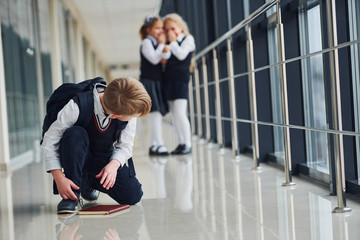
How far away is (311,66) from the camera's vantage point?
2.13 meters

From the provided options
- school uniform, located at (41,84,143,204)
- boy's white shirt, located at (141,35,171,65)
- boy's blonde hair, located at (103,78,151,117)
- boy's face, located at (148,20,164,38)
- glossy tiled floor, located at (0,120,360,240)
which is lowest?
glossy tiled floor, located at (0,120,360,240)

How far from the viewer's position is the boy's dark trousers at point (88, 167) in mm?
1565

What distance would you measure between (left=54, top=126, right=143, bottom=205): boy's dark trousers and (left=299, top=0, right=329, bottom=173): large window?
2.38 feet

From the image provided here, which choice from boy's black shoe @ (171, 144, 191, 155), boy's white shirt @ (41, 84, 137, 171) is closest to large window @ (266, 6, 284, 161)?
boy's black shoe @ (171, 144, 191, 155)

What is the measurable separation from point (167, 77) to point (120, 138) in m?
1.57

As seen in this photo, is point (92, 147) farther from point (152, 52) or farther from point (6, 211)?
point (152, 52)

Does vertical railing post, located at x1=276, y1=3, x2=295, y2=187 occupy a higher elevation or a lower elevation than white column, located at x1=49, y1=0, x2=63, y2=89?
lower

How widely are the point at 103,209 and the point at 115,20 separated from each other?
23.4 ft

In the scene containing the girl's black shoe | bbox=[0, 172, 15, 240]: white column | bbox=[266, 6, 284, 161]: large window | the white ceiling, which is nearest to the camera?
bbox=[0, 172, 15, 240]: white column

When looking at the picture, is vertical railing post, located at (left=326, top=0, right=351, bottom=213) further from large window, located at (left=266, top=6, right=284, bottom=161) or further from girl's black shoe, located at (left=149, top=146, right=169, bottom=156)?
girl's black shoe, located at (left=149, top=146, right=169, bottom=156)

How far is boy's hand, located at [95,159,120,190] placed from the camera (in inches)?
61.8

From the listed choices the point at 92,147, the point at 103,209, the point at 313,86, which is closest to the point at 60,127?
the point at 92,147

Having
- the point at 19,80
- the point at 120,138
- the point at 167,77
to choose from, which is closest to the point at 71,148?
the point at 120,138

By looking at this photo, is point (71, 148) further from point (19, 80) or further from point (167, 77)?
point (19, 80)
